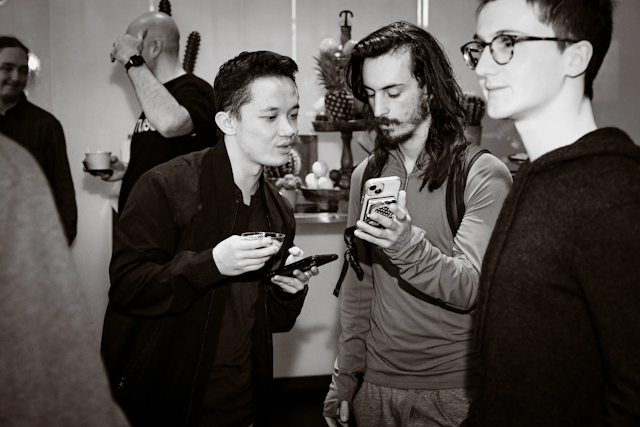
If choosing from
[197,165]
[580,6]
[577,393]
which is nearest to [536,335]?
[577,393]

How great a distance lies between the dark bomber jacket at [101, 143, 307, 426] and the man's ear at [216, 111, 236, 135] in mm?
211

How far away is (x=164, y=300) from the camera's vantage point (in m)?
1.51

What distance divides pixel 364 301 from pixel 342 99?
1692 mm

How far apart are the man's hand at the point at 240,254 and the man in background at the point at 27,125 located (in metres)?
0.64

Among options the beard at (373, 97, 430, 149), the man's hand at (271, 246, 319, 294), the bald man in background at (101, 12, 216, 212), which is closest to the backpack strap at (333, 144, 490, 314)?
the beard at (373, 97, 430, 149)

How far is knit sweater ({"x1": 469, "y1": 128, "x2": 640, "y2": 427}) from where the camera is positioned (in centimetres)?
75

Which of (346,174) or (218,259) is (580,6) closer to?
(218,259)

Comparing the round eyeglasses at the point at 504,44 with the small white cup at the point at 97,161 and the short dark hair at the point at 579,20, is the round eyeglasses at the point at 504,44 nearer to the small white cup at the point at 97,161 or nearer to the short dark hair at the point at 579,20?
the short dark hair at the point at 579,20

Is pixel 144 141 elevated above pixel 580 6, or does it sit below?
below

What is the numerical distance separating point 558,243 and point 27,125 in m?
1.53

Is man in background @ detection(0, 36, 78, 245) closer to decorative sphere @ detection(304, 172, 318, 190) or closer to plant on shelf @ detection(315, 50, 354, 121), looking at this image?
decorative sphere @ detection(304, 172, 318, 190)

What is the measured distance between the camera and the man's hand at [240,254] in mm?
1429

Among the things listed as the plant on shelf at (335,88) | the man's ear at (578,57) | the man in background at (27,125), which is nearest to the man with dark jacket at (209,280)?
the man in background at (27,125)

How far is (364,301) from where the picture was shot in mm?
1752
